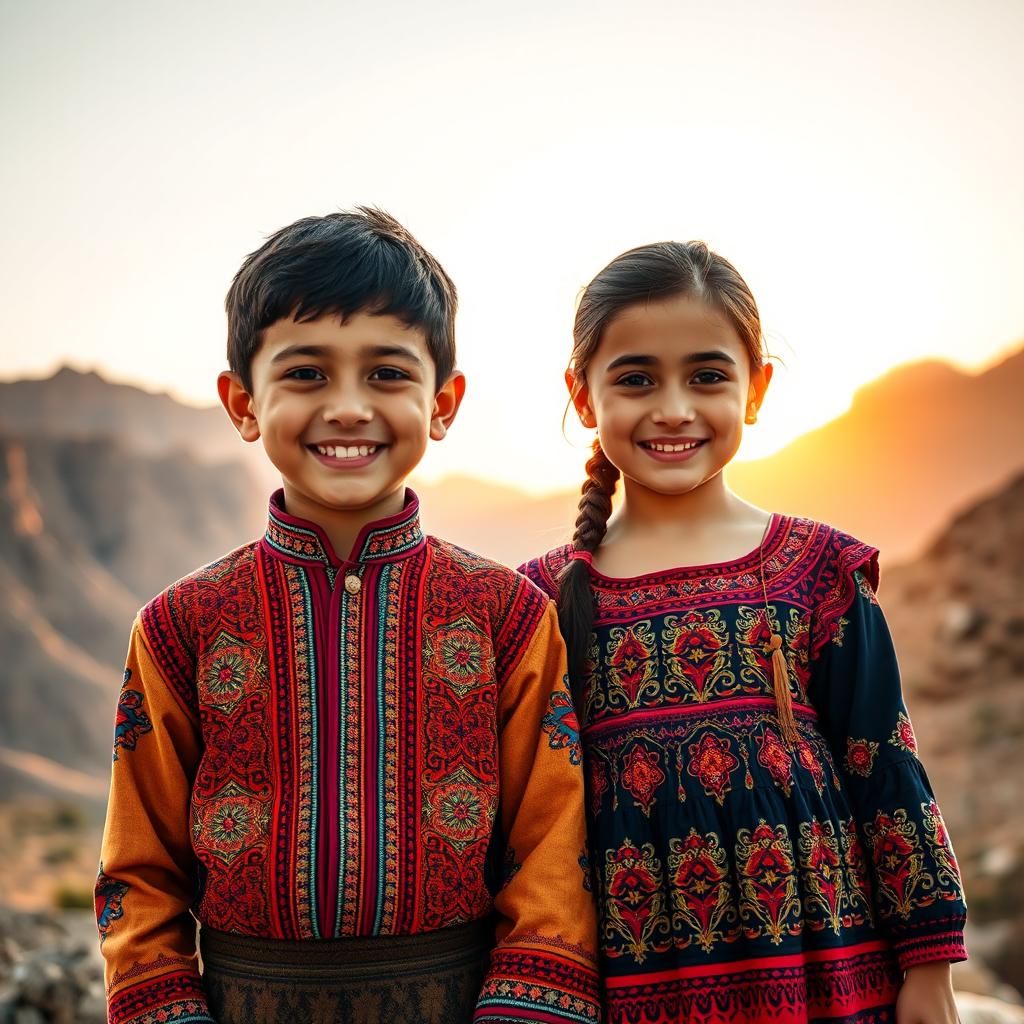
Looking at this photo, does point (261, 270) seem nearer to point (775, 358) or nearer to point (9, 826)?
point (775, 358)

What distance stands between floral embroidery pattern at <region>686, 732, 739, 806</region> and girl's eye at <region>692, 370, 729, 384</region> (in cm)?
73

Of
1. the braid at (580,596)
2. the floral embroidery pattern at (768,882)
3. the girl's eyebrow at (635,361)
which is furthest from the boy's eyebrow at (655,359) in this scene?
the floral embroidery pattern at (768,882)

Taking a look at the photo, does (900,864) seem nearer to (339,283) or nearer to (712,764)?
(712,764)

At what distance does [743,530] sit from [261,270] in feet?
3.78

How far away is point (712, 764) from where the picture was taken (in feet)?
7.35

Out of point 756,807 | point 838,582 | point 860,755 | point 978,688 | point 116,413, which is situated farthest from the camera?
point 116,413

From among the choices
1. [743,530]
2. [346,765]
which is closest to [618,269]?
[743,530]

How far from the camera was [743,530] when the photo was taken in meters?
2.50

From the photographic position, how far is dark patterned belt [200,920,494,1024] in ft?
6.53

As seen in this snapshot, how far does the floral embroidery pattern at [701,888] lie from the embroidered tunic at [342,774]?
0.60 ft

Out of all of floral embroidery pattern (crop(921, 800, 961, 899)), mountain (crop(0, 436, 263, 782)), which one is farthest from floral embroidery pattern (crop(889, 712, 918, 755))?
mountain (crop(0, 436, 263, 782))

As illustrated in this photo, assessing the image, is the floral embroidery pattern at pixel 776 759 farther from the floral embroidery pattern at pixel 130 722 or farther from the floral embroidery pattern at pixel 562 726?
the floral embroidery pattern at pixel 130 722

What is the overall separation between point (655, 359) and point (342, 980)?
4.40 ft

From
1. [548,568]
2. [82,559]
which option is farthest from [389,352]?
[82,559]
